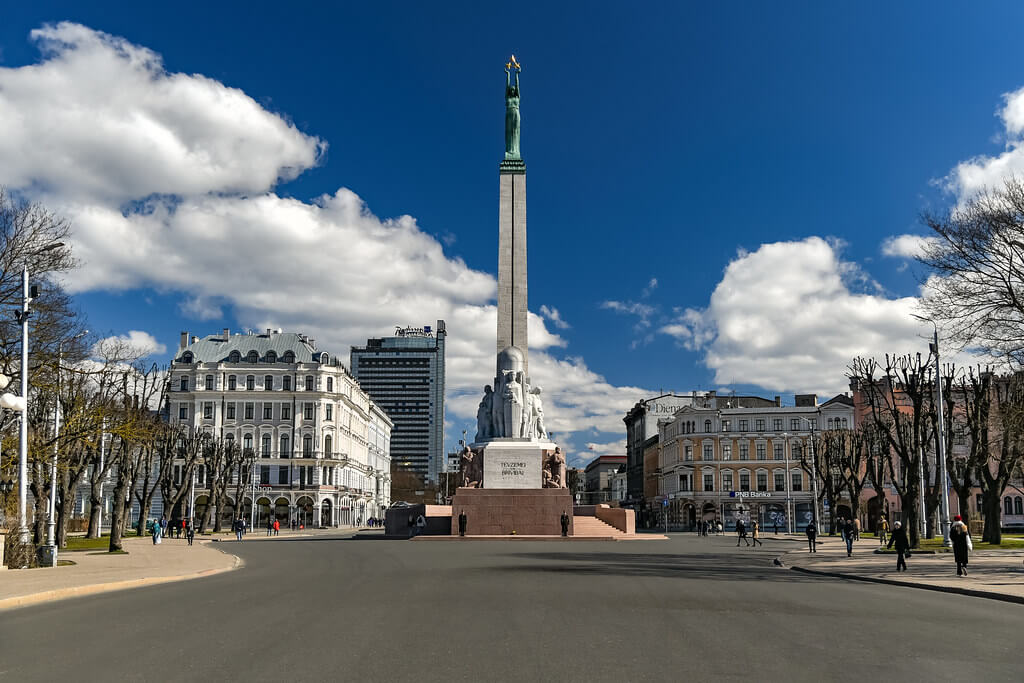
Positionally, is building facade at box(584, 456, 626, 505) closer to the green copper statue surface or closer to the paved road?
the green copper statue surface

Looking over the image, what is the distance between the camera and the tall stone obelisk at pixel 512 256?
56562 millimetres

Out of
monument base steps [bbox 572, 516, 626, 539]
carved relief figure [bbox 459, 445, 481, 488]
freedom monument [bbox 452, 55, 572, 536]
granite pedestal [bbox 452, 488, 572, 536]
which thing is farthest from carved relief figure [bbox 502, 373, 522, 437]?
monument base steps [bbox 572, 516, 626, 539]

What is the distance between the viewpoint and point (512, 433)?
51562 mm

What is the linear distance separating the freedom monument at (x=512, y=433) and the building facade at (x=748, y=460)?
4553cm

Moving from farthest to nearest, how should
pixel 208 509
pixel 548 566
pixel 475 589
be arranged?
pixel 208 509
pixel 548 566
pixel 475 589

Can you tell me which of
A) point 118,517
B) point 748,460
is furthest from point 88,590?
point 748,460

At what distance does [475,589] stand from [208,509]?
2000 inches

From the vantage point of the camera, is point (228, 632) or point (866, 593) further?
point (866, 593)

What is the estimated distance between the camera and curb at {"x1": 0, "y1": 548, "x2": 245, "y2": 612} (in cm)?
1781

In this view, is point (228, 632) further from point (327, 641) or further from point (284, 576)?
point (284, 576)

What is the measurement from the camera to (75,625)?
14.4 meters

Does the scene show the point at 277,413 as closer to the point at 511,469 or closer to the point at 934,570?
the point at 511,469

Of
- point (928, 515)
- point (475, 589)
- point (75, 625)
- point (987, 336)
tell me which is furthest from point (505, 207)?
point (75, 625)

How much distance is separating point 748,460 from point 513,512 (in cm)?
5582
